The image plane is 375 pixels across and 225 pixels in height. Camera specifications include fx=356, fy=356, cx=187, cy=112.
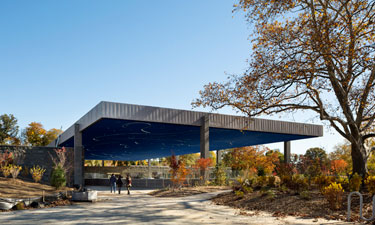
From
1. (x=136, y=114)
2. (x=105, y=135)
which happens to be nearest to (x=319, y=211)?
(x=136, y=114)

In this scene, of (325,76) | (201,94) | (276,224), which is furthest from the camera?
(201,94)

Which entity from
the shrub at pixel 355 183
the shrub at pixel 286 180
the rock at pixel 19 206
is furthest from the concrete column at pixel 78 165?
the shrub at pixel 355 183

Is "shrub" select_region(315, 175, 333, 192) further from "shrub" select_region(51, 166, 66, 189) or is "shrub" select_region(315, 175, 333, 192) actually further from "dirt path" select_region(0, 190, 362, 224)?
"shrub" select_region(51, 166, 66, 189)

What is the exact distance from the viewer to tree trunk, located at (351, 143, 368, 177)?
14.7m

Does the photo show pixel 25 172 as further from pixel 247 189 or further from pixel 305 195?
pixel 305 195

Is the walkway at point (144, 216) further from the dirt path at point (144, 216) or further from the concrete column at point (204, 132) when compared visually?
the concrete column at point (204, 132)

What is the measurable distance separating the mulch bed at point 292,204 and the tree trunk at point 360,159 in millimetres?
2389

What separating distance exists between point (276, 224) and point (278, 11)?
332 inches

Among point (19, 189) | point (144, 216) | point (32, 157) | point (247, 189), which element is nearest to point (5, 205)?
point (19, 189)

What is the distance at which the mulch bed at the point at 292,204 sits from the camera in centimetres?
1094

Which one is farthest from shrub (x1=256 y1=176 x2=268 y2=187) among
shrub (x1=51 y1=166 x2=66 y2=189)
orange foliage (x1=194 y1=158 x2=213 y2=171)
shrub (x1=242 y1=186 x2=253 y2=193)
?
shrub (x1=51 y1=166 x2=66 y2=189)

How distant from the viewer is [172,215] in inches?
460

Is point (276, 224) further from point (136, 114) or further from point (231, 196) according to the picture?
point (136, 114)

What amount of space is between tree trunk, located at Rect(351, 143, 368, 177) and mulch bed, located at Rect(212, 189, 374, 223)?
7.84ft
